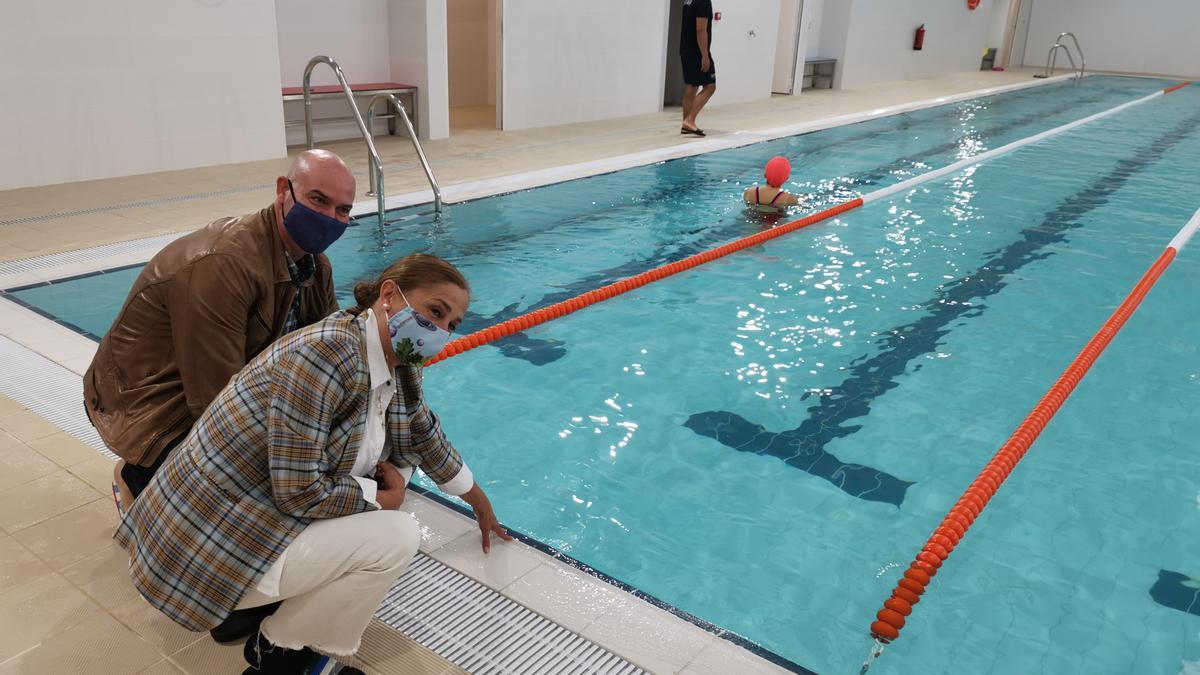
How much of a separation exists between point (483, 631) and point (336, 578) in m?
0.58

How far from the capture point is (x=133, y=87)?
7.06 m

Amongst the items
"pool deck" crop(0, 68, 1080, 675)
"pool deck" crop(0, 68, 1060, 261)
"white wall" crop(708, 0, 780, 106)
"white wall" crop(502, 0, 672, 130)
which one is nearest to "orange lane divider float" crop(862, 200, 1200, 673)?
"pool deck" crop(0, 68, 1080, 675)

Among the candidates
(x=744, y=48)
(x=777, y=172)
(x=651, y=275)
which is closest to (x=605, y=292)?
(x=651, y=275)

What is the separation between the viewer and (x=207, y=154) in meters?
7.77

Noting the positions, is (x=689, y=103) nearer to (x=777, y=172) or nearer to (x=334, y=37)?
(x=777, y=172)

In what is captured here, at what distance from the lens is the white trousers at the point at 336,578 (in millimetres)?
1681

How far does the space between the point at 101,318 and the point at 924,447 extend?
3904 millimetres

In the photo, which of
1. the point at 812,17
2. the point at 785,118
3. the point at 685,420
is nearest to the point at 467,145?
the point at 785,118

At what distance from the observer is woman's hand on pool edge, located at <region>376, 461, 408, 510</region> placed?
1868mm

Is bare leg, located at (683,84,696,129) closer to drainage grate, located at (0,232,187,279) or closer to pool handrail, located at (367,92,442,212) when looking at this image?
pool handrail, located at (367,92,442,212)

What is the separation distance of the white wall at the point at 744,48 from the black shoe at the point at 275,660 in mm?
12976

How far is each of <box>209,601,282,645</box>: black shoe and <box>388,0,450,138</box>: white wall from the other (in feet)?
27.0

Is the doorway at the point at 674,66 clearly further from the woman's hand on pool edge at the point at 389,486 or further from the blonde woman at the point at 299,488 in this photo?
the blonde woman at the point at 299,488

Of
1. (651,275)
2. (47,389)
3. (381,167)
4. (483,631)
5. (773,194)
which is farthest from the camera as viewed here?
(773,194)
